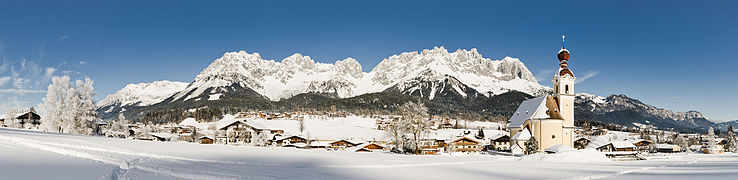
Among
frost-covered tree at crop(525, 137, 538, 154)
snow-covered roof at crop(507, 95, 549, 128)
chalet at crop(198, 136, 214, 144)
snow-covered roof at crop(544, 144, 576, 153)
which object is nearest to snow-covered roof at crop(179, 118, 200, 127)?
chalet at crop(198, 136, 214, 144)

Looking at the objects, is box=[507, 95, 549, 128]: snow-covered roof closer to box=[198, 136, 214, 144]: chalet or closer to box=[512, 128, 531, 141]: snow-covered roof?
box=[512, 128, 531, 141]: snow-covered roof

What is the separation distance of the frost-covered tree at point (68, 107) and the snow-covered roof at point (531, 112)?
1980 inches

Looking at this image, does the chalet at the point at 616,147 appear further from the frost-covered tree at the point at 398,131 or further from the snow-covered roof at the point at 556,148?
the frost-covered tree at the point at 398,131

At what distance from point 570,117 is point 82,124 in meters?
56.6

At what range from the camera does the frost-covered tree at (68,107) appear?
4378 centimetres

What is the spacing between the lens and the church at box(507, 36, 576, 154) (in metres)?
50.2

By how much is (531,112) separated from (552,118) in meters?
2.54

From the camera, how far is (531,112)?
52.0 metres

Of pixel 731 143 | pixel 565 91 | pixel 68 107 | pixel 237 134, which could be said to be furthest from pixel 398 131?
pixel 731 143

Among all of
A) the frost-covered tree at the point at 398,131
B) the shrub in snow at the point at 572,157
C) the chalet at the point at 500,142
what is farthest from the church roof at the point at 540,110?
the shrub in snow at the point at 572,157

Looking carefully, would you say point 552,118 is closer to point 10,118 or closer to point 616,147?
point 616,147

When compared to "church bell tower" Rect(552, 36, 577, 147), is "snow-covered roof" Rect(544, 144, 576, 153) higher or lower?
lower

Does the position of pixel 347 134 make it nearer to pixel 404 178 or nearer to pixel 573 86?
pixel 573 86

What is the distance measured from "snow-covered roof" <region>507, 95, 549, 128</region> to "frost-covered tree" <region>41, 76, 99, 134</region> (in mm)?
50290
